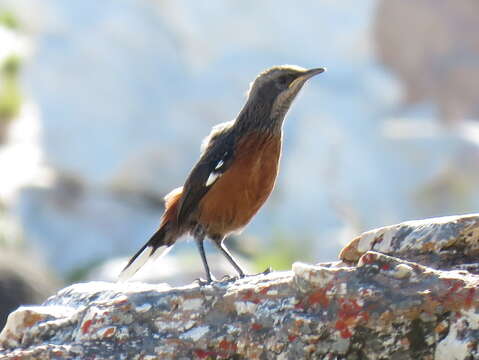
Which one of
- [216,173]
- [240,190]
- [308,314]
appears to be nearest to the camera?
[308,314]

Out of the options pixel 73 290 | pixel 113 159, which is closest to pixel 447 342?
pixel 73 290

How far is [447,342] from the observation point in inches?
191

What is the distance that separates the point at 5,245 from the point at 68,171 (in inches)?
146

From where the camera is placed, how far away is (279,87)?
324 inches

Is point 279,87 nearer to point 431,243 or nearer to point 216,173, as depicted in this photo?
point 216,173

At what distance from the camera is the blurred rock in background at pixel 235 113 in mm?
18594

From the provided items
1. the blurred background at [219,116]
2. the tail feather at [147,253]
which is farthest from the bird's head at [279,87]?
the blurred background at [219,116]

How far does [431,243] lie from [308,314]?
2.55ft

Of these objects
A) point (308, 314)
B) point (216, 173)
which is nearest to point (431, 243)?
point (308, 314)

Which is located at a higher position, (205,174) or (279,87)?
(279,87)

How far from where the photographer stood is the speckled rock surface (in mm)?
5539

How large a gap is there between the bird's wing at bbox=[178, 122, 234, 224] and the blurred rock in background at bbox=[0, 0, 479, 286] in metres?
8.50

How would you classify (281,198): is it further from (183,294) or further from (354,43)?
(183,294)

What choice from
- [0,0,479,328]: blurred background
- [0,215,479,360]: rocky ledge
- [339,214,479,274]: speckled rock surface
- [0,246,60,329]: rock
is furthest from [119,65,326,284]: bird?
[0,0,479,328]: blurred background
